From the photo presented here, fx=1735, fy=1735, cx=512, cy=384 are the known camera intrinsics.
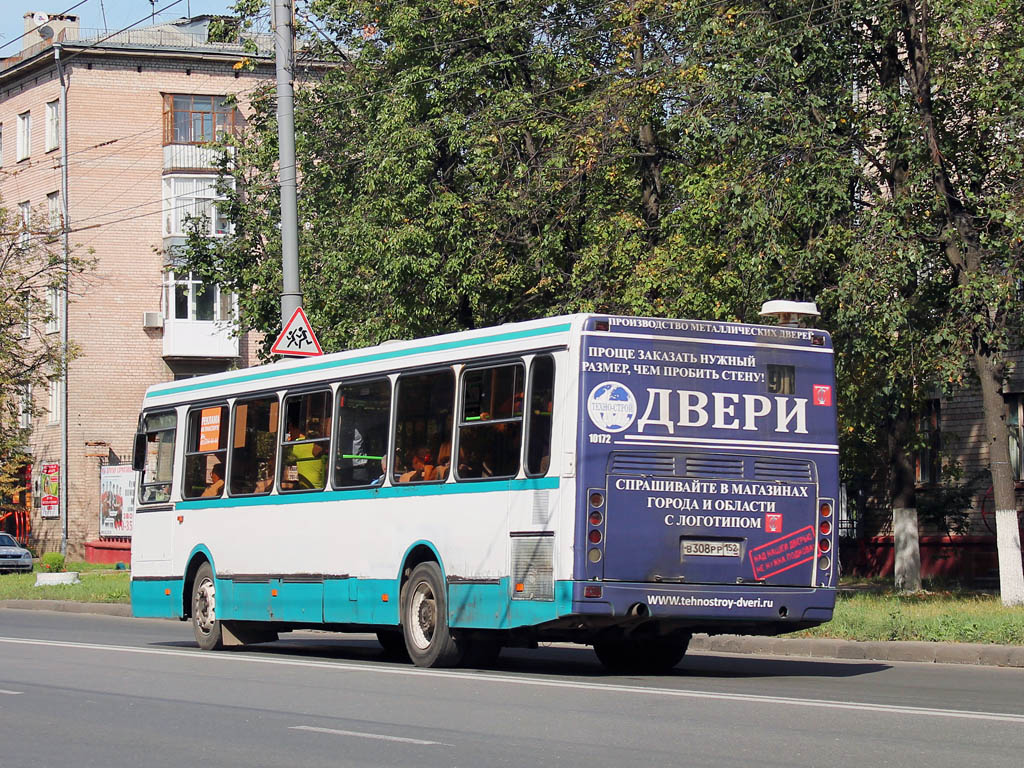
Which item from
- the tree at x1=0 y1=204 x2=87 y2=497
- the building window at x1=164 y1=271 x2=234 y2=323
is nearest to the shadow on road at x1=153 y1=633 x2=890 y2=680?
the tree at x1=0 y1=204 x2=87 y2=497

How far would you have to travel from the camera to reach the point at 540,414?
13.9 metres

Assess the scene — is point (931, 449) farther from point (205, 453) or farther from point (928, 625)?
point (205, 453)

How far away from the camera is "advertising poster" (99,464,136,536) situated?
55.1 m

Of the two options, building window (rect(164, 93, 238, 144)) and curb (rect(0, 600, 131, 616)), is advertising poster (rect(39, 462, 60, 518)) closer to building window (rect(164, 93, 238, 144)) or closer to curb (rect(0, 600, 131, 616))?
building window (rect(164, 93, 238, 144))

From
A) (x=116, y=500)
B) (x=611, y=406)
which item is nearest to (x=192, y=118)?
(x=116, y=500)

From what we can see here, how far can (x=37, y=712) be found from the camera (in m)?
11.3

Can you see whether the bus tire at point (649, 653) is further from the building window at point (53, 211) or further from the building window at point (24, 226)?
the building window at point (53, 211)

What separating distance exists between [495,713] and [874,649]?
7268mm

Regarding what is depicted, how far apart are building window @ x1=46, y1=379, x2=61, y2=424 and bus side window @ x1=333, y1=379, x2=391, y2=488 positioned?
150 feet

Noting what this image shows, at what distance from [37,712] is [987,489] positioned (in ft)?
87.3

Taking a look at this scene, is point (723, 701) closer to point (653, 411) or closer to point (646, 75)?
point (653, 411)

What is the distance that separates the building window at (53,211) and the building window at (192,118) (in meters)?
4.43

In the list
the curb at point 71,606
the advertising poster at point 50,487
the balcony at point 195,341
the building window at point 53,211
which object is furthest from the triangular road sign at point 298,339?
the balcony at point 195,341

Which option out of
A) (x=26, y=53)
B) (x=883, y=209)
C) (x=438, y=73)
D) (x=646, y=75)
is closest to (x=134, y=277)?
(x=26, y=53)
